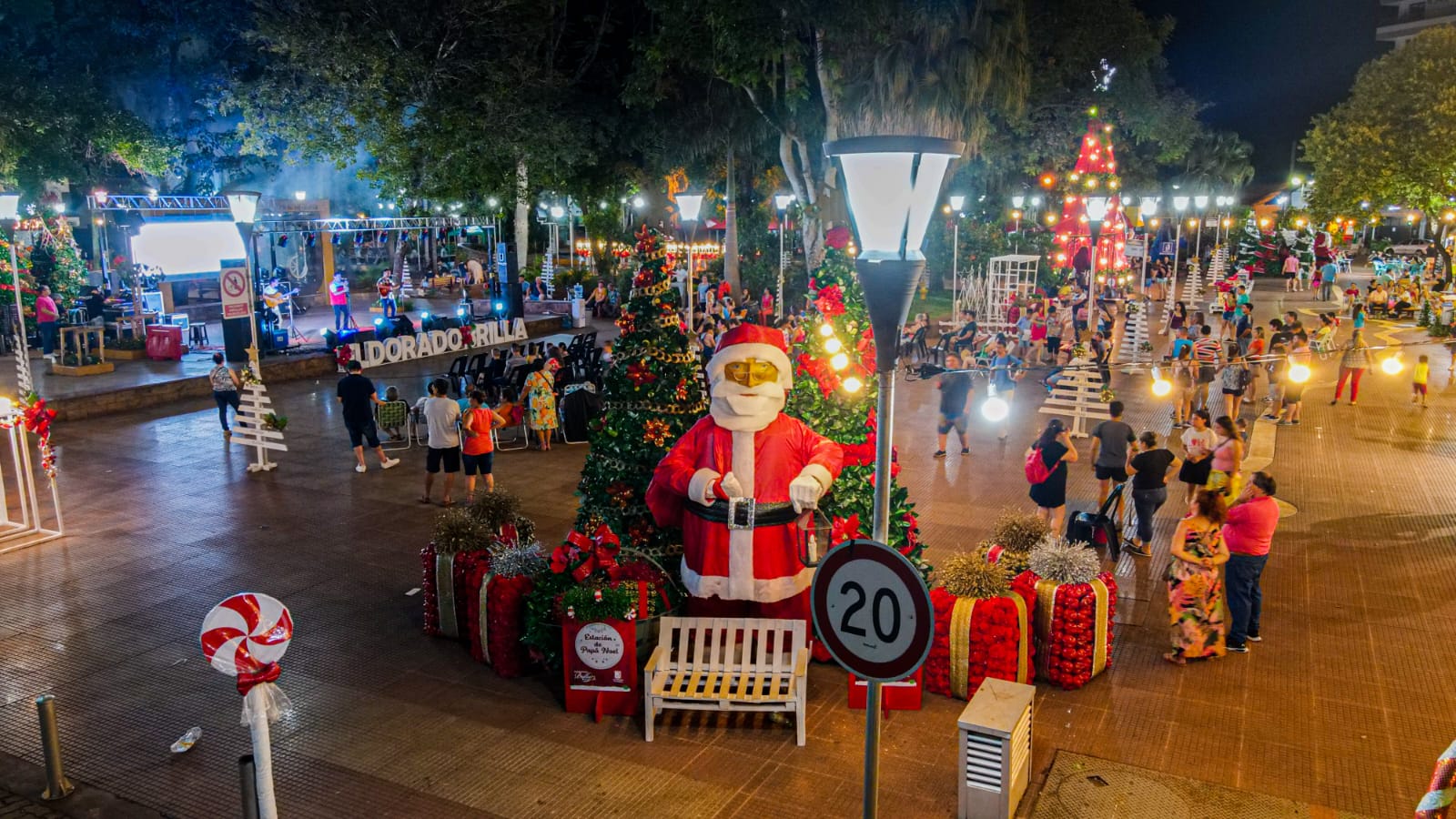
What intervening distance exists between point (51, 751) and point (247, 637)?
88.6 inches

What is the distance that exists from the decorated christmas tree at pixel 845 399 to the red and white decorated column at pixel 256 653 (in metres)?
3.87

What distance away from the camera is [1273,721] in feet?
22.5

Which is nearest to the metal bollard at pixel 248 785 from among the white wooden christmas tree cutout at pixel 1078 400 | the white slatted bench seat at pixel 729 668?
the white slatted bench seat at pixel 729 668

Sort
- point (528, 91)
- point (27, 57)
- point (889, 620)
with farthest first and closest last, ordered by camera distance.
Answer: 1. point (27, 57)
2. point (528, 91)
3. point (889, 620)

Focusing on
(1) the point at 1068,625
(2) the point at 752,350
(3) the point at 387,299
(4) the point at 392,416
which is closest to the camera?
(2) the point at 752,350

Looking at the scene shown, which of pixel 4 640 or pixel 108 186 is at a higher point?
pixel 108 186

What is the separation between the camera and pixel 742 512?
6.95 metres

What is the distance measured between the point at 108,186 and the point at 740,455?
31888 mm

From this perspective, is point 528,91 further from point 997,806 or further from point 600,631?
point 997,806

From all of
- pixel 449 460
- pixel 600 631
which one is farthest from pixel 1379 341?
pixel 600 631

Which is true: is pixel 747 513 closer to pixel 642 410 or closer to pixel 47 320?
pixel 642 410

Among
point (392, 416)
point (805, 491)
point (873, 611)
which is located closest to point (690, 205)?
point (392, 416)

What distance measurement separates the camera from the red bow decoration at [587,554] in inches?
283

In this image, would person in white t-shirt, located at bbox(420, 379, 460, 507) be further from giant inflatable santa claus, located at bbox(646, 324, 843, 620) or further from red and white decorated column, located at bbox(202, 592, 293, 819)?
red and white decorated column, located at bbox(202, 592, 293, 819)
